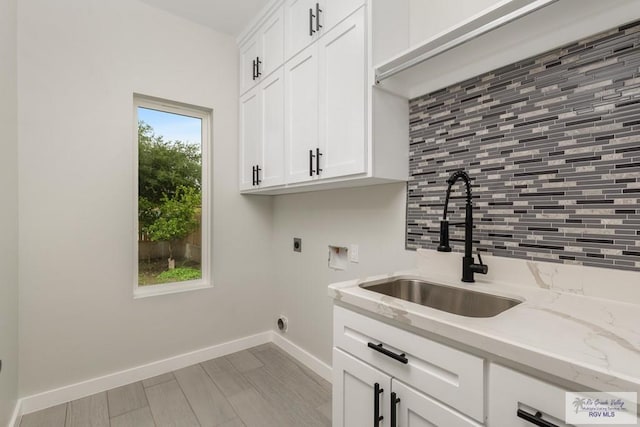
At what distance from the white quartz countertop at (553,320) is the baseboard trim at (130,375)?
70.9 inches

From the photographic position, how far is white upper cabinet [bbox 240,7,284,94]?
2141 mm

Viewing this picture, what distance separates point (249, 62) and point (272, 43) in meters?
0.40

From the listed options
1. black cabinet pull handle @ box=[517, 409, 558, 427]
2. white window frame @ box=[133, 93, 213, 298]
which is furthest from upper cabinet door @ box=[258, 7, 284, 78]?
black cabinet pull handle @ box=[517, 409, 558, 427]

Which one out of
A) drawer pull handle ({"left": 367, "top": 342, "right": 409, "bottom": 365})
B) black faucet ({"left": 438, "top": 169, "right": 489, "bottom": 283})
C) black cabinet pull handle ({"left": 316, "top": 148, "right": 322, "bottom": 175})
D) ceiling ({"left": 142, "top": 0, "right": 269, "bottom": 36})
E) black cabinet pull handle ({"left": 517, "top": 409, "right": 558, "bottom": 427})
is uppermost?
ceiling ({"left": 142, "top": 0, "right": 269, "bottom": 36})

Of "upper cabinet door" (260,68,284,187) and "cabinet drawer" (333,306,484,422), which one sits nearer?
"cabinet drawer" (333,306,484,422)

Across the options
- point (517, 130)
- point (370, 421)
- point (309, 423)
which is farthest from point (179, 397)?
point (517, 130)

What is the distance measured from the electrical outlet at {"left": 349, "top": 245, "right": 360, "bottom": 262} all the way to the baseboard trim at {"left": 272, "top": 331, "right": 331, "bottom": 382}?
2.84 ft

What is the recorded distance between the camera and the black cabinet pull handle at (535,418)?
2.24ft

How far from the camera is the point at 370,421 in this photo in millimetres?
1162

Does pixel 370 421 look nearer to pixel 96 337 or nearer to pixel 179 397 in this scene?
pixel 179 397

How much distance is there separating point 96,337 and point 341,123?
2.19 meters

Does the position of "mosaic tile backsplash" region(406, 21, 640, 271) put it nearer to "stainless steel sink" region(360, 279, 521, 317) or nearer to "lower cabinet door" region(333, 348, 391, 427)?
"stainless steel sink" region(360, 279, 521, 317)

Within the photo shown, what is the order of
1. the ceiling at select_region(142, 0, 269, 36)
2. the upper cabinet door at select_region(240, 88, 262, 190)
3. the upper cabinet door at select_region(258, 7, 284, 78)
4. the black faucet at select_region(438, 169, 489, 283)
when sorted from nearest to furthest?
the black faucet at select_region(438, 169, 489, 283) → the upper cabinet door at select_region(258, 7, 284, 78) → the ceiling at select_region(142, 0, 269, 36) → the upper cabinet door at select_region(240, 88, 262, 190)

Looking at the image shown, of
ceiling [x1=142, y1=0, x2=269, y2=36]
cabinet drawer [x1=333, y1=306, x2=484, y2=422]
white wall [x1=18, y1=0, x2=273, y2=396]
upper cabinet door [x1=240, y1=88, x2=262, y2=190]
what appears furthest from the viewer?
upper cabinet door [x1=240, y1=88, x2=262, y2=190]
